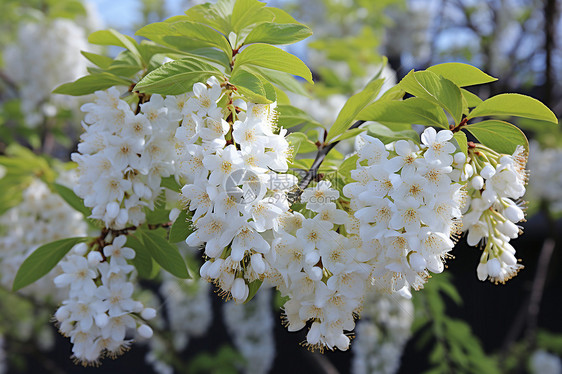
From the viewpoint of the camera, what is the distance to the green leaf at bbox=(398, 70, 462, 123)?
113 centimetres

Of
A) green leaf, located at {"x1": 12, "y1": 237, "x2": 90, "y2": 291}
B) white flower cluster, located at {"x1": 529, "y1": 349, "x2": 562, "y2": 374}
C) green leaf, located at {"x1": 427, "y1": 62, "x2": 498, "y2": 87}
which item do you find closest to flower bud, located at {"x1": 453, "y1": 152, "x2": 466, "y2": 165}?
green leaf, located at {"x1": 427, "y1": 62, "x2": 498, "y2": 87}

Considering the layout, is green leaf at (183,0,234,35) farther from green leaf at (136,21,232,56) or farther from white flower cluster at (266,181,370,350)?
white flower cluster at (266,181,370,350)

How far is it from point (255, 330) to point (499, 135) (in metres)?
4.26

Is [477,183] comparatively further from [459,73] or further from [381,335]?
[381,335]

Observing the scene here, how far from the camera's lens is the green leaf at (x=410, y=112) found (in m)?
1.20

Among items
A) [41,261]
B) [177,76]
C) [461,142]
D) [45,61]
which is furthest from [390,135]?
[45,61]

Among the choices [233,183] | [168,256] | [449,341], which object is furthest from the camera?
[449,341]

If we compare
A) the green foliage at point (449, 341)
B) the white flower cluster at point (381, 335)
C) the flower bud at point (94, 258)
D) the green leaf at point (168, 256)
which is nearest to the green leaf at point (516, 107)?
the green leaf at point (168, 256)

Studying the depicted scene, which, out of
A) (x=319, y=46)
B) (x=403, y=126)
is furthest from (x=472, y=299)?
(x=403, y=126)

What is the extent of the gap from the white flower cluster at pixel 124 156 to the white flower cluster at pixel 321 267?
0.48 metres

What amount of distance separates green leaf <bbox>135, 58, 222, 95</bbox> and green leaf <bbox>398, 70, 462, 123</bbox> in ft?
1.70

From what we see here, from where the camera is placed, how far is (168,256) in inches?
55.6

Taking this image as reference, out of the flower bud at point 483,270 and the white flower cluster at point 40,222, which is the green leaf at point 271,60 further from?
the white flower cluster at point 40,222

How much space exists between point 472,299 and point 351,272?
5759 millimetres
